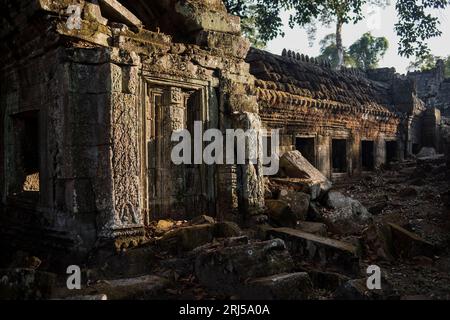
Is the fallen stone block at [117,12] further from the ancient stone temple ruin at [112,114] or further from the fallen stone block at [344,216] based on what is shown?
the fallen stone block at [344,216]

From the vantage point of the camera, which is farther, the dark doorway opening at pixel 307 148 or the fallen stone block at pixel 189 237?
the dark doorway opening at pixel 307 148

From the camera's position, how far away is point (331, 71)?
45.3 ft

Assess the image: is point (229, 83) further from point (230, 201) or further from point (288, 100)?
point (288, 100)

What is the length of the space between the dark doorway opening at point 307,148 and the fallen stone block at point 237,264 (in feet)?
24.1

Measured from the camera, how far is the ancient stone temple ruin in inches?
189

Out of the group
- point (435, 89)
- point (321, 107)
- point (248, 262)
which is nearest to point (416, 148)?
point (435, 89)

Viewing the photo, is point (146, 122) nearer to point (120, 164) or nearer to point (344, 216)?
point (120, 164)

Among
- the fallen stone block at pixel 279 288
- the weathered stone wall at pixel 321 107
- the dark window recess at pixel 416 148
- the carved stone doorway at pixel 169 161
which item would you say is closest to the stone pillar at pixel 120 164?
the carved stone doorway at pixel 169 161

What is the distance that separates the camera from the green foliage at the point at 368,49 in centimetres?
3522

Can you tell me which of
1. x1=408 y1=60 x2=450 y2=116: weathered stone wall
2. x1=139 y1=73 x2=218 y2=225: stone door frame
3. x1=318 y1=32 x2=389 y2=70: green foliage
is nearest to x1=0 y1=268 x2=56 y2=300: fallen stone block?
x1=139 y1=73 x2=218 y2=225: stone door frame

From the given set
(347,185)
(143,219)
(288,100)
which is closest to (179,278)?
(143,219)

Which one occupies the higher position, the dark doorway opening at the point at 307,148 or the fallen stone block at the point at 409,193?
the dark doorway opening at the point at 307,148

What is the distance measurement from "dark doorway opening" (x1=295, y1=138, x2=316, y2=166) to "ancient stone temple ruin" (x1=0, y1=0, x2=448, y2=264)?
4979 millimetres

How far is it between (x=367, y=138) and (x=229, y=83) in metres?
9.43
